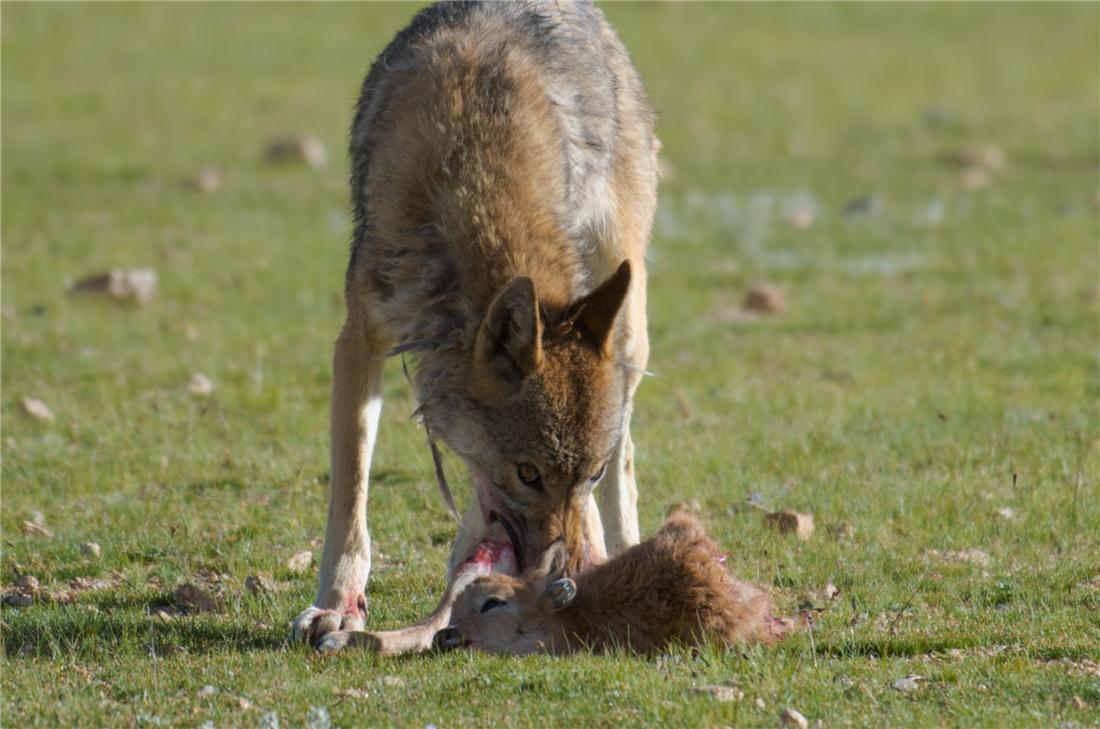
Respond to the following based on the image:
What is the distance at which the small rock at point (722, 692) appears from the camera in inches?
186

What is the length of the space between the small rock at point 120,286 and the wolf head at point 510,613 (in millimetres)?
7675

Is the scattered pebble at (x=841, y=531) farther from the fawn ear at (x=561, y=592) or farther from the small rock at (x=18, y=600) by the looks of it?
the small rock at (x=18, y=600)

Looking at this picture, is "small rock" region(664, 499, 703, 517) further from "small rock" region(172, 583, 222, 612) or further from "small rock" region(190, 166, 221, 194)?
"small rock" region(190, 166, 221, 194)

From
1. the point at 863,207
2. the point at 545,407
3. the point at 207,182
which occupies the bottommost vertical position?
the point at 863,207

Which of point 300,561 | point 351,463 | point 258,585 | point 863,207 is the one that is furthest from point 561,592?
point 863,207

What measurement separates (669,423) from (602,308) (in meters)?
3.87

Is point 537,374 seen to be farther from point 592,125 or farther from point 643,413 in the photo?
point 643,413

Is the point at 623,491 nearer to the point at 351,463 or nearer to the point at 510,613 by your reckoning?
the point at 351,463

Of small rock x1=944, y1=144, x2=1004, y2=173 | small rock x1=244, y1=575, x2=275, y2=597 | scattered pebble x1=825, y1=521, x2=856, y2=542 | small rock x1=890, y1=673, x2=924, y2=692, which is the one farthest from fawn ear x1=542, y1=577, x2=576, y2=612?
small rock x1=944, y1=144, x2=1004, y2=173

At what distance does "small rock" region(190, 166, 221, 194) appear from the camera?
59.7 ft

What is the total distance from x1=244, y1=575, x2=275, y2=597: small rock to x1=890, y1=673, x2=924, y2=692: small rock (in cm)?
264

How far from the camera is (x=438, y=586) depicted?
6426mm

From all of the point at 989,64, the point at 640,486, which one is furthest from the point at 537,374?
the point at 989,64

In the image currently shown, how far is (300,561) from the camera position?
6754 mm
